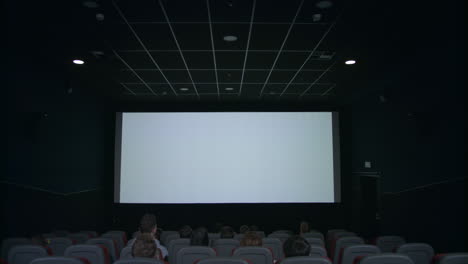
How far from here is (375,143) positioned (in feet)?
29.2

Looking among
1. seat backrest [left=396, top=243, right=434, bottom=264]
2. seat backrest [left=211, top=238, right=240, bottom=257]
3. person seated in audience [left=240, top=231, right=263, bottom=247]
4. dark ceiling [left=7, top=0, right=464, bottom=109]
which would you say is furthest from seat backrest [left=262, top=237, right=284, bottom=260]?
dark ceiling [left=7, top=0, right=464, bottom=109]

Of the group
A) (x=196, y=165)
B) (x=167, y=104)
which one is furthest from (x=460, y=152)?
(x=167, y=104)

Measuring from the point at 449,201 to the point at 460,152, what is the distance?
31.8 inches

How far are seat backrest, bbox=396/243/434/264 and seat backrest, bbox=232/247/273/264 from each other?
51.3 inches

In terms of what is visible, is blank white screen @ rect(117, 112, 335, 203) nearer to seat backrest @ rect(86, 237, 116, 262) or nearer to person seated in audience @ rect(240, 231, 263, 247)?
seat backrest @ rect(86, 237, 116, 262)

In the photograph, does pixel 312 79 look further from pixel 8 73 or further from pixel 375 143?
pixel 8 73

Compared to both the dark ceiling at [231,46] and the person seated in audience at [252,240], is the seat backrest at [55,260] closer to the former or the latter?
the person seated in audience at [252,240]

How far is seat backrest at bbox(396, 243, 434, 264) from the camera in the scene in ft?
11.2

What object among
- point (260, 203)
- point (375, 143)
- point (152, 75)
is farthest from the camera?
point (260, 203)

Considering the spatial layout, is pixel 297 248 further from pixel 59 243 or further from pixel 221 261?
pixel 59 243

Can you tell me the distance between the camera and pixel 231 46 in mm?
6145

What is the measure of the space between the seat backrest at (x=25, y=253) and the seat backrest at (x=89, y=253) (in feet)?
0.90

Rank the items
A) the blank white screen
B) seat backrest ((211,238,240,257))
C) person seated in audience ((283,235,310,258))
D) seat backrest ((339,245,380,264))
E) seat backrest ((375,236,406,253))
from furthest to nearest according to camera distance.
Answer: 1. the blank white screen
2. seat backrest ((375,236,406,253))
3. seat backrest ((211,238,240,257))
4. seat backrest ((339,245,380,264))
5. person seated in audience ((283,235,310,258))

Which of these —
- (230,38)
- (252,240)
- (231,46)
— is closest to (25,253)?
(252,240)
